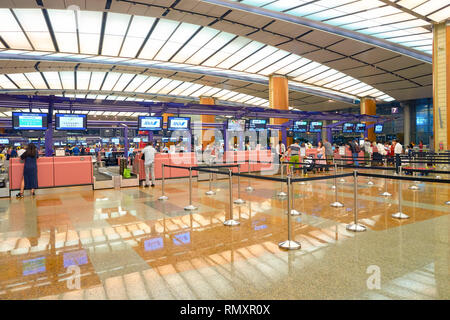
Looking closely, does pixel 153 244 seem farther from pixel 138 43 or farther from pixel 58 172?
pixel 138 43

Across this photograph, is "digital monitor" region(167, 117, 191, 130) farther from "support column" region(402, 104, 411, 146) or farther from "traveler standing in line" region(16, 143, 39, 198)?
"support column" region(402, 104, 411, 146)

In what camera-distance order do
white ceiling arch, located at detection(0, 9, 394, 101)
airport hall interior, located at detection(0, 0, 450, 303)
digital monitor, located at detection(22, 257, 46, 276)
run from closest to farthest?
1. airport hall interior, located at detection(0, 0, 450, 303)
2. digital monitor, located at detection(22, 257, 46, 276)
3. white ceiling arch, located at detection(0, 9, 394, 101)

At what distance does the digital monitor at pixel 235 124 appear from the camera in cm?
1584

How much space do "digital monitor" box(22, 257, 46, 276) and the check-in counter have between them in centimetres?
719

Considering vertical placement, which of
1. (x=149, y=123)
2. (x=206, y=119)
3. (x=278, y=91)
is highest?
(x=278, y=91)

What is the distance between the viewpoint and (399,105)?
37094 millimetres

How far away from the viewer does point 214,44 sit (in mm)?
18141

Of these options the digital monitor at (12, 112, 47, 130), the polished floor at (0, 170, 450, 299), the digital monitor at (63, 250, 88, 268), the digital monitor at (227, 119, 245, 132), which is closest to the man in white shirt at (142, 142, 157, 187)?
the digital monitor at (12, 112, 47, 130)

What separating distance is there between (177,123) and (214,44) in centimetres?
761

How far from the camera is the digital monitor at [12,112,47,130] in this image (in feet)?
32.3

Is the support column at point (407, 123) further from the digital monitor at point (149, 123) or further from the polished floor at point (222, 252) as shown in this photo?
the digital monitor at point (149, 123)

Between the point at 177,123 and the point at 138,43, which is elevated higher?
the point at 138,43

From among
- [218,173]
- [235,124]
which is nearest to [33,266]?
[218,173]

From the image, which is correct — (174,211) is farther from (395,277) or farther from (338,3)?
(338,3)
